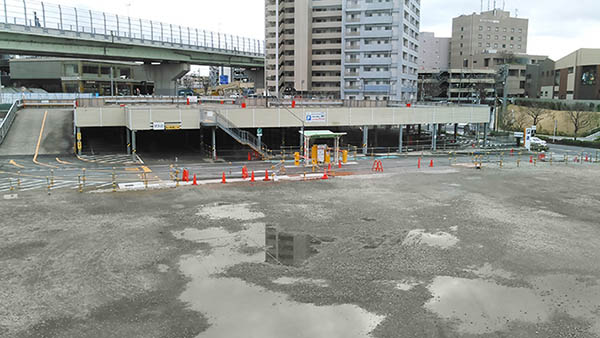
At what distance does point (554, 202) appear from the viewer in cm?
2945

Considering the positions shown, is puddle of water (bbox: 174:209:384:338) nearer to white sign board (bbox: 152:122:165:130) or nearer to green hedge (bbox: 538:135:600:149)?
white sign board (bbox: 152:122:165:130)

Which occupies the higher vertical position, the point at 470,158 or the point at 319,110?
the point at 319,110

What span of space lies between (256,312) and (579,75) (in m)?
110

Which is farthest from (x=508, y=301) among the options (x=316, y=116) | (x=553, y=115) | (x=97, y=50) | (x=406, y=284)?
(x=553, y=115)

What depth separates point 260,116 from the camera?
47688mm

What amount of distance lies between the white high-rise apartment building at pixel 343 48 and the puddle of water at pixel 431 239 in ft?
256

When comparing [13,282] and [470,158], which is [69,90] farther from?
[13,282]

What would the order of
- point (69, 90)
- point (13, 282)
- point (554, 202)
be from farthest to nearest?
1. point (69, 90)
2. point (554, 202)
3. point (13, 282)

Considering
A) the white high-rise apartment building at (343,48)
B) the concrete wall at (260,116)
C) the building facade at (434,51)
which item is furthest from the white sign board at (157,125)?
the building facade at (434,51)

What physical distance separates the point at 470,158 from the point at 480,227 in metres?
29.8

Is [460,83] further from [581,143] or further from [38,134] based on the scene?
[38,134]

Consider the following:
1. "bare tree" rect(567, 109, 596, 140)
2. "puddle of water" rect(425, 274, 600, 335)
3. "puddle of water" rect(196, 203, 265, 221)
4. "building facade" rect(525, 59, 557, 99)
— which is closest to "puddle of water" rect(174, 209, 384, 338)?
"puddle of water" rect(425, 274, 600, 335)

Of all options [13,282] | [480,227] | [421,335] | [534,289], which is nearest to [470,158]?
[480,227]

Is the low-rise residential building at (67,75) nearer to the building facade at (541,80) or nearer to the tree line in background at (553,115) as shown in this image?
the tree line in background at (553,115)
